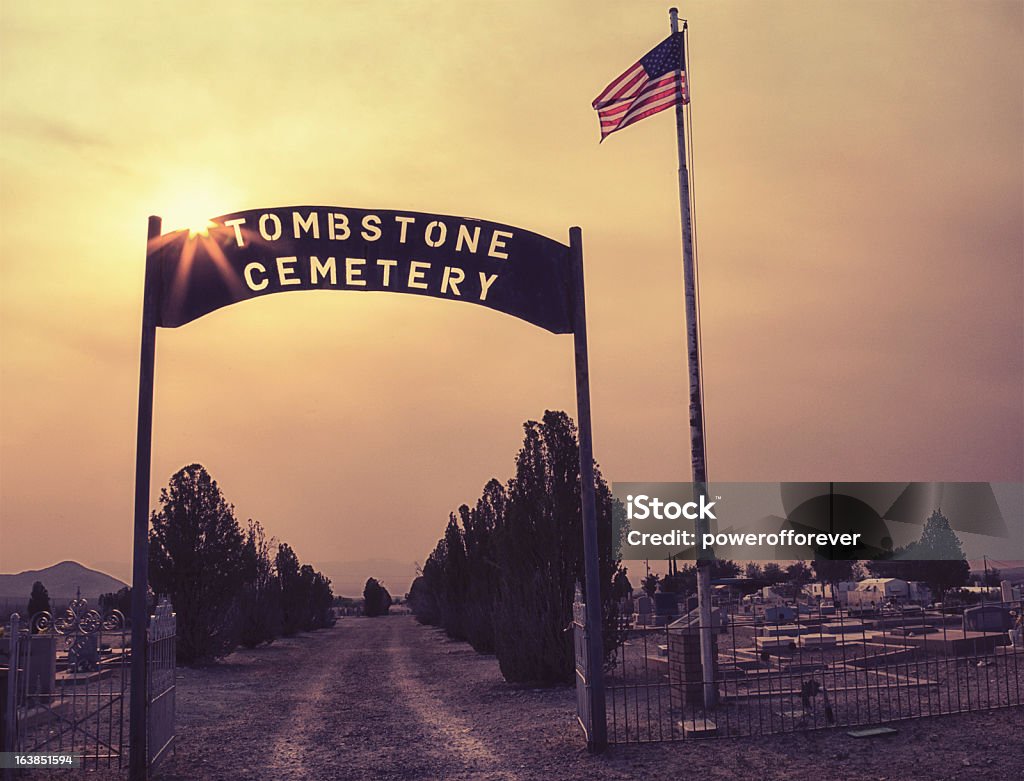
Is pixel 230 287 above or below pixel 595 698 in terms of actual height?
above

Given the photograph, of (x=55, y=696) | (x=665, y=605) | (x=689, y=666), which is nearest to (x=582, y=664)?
(x=689, y=666)

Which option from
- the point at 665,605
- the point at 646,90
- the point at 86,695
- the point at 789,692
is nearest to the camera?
the point at 86,695

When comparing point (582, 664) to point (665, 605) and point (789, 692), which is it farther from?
point (665, 605)

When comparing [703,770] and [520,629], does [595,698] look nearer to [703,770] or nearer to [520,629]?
[703,770]

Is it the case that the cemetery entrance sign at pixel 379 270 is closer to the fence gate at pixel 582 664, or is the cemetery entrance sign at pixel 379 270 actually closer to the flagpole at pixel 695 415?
the fence gate at pixel 582 664

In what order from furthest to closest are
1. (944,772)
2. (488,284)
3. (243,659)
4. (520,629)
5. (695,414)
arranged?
(243,659) → (520,629) → (695,414) → (488,284) → (944,772)

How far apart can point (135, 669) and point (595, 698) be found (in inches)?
200

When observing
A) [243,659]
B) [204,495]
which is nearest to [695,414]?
[204,495]

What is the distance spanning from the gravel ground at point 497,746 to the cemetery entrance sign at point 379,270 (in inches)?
43.1

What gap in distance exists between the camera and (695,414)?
1520 centimetres

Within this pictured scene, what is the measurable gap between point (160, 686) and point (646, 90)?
37.8 feet

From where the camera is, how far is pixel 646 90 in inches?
619

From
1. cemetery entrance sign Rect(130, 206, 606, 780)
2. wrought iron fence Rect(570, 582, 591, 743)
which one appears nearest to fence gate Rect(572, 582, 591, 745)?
wrought iron fence Rect(570, 582, 591, 743)

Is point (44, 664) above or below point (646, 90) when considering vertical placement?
below
